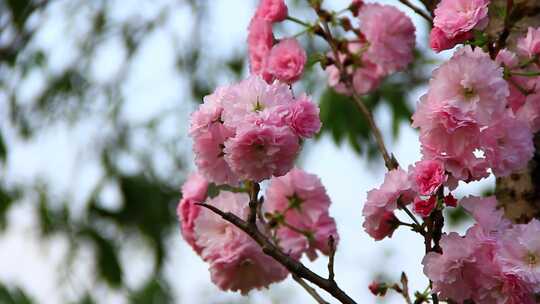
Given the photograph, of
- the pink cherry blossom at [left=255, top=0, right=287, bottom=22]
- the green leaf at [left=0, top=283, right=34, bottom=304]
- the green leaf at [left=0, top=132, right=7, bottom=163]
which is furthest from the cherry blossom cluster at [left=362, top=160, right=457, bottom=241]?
the green leaf at [left=0, top=132, right=7, bottom=163]

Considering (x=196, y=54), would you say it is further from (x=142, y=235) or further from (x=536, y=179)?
(x=536, y=179)

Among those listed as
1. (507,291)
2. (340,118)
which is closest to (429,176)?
(507,291)

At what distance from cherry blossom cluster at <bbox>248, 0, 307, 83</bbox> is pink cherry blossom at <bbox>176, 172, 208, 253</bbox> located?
164mm

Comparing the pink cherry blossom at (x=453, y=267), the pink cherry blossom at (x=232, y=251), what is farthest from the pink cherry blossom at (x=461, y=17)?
the pink cherry blossom at (x=232, y=251)

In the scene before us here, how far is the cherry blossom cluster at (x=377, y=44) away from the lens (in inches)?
52.7

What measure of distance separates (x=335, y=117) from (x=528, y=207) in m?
1.26

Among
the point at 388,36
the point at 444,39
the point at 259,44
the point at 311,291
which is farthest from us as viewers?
the point at 388,36

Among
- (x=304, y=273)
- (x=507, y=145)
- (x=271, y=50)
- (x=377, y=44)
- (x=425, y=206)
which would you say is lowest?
(x=304, y=273)

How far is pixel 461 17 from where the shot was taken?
958 millimetres

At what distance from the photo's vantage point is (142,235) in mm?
3314

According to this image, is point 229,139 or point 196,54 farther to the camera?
point 196,54

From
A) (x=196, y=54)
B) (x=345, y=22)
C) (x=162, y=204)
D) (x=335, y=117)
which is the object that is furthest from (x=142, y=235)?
(x=345, y=22)

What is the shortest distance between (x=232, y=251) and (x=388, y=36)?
0.41 meters

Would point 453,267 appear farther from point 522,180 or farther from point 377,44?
point 377,44
